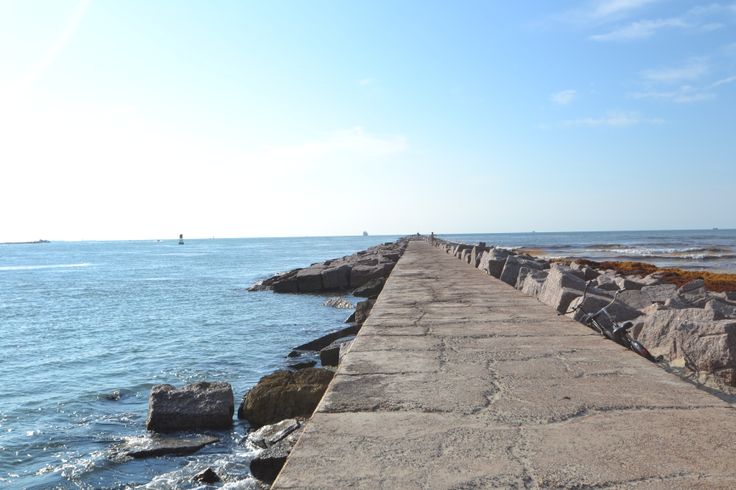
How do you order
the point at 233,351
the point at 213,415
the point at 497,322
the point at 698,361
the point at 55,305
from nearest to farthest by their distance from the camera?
the point at 698,361 < the point at 497,322 < the point at 213,415 < the point at 233,351 < the point at 55,305

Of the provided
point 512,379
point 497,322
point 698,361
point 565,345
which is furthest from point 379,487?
point 698,361

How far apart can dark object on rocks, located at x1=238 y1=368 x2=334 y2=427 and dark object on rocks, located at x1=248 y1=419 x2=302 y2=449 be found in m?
0.20

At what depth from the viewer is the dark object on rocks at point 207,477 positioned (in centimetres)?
402

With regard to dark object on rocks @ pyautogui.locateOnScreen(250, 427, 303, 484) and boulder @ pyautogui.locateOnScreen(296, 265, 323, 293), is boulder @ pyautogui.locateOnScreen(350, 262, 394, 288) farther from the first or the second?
dark object on rocks @ pyautogui.locateOnScreen(250, 427, 303, 484)

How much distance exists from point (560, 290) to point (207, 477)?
10.3ft

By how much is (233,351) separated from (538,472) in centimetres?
785

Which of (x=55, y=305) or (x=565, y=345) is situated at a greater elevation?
(x=565, y=345)

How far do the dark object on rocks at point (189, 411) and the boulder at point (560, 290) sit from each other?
3.00 metres

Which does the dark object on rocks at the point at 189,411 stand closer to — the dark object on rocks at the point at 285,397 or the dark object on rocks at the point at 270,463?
the dark object on rocks at the point at 285,397

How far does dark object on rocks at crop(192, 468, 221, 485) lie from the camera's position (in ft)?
13.2

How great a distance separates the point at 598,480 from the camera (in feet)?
5.44

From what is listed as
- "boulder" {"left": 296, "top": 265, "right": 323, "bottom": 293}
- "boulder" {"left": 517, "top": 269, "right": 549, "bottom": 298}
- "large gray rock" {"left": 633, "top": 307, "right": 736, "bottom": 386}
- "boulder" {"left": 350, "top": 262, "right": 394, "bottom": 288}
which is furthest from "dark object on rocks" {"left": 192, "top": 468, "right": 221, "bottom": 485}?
"boulder" {"left": 296, "top": 265, "right": 323, "bottom": 293}

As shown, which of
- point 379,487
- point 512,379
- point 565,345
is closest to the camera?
point 379,487

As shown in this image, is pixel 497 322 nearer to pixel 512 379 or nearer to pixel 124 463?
pixel 512 379
